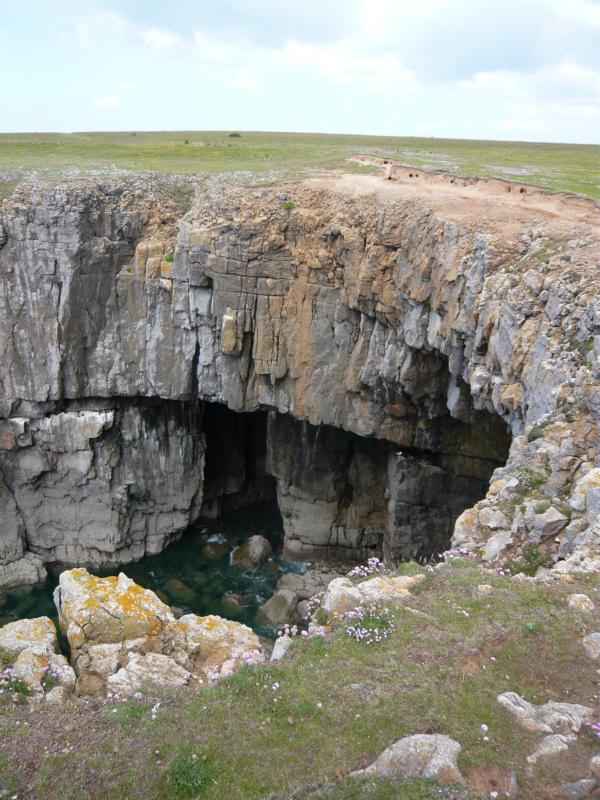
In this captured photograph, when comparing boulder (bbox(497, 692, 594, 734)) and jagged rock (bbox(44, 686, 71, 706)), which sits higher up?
boulder (bbox(497, 692, 594, 734))

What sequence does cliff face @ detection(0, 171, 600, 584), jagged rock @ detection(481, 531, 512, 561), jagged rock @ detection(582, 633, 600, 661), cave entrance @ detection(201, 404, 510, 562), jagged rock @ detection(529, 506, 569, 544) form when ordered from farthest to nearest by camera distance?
cave entrance @ detection(201, 404, 510, 562) < cliff face @ detection(0, 171, 600, 584) < jagged rock @ detection(481, 531, 512, 561) < jagged rock @ detection(529, 506, 569, 544) < jagged rock @ detection(582, 633, 600, 661)

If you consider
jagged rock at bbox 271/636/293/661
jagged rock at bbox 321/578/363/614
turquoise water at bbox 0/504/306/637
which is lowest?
turquoise water at bbox 0/504/306/637

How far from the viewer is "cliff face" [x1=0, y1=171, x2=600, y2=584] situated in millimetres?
23906

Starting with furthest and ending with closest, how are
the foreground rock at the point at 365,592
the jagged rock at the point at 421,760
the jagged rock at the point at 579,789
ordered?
the foreground rock at the point at 365,592
the jagged rock at the point at 421,760
the jagged rock at the point at 579,789

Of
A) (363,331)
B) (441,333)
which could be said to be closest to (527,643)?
(441,333)

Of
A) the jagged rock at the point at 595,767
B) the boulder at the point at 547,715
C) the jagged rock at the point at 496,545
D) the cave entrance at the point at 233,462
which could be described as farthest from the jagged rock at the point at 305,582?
the jagged rock at the point at 595,767

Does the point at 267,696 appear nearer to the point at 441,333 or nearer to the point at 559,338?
the point at 559,338

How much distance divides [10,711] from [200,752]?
379 centimetres

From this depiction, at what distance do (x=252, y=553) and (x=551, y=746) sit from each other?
29016 millimetres

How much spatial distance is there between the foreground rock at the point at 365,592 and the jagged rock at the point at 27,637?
20.5ft

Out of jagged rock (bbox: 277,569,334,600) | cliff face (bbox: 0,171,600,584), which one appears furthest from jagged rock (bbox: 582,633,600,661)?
jagged rock (bbox: 277,569,334,600)

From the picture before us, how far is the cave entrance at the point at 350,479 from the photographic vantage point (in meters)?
31.8

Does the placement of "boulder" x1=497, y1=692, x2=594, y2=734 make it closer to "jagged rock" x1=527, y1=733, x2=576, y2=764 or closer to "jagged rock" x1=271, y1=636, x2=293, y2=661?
Result: "jagged rock" x1=527, y1=733, x2=576, y2=764

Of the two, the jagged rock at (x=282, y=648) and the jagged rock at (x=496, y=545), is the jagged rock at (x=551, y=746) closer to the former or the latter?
the jagged rock at (x=282, y=648)
